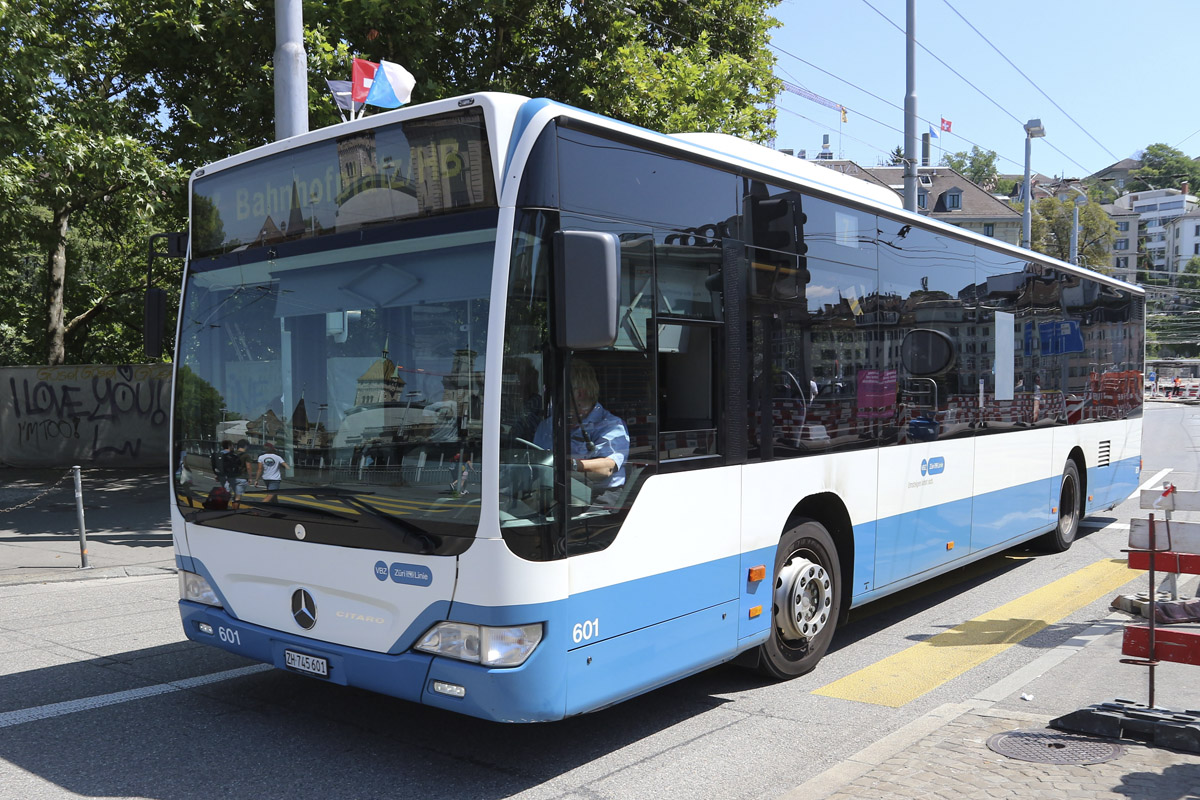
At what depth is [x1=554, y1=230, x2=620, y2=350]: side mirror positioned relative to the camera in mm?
4027

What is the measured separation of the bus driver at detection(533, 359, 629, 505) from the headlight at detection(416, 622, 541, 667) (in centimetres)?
66

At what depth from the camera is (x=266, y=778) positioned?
4457mm

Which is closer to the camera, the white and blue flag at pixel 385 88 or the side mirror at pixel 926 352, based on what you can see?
the side mirror at pixel 926 352

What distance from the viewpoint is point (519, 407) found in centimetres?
409

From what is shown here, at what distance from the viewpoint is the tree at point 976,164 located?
486ft

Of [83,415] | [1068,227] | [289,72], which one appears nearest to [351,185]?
[289,72]

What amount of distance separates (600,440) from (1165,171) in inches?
7264

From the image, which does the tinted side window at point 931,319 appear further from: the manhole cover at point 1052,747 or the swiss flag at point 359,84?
the swiss flag at point 359,84

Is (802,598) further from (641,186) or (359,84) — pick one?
(359,84)

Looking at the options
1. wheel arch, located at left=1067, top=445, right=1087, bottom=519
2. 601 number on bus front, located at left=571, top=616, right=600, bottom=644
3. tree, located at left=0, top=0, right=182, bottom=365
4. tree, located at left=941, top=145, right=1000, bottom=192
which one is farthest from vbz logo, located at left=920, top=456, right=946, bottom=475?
tree, located at left=941, top=145, right=1000, bottom=192

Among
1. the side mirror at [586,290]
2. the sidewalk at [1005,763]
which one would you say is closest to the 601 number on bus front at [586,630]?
the sidewalk at [1005,763]

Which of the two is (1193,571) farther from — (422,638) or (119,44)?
(119,44)

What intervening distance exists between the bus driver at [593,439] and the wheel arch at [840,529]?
6.96 ft

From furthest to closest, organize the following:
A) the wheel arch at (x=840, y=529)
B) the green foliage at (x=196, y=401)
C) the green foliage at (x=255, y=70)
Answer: the green foliage at (x=255, y=70), the wheel arch at (x=840, y=529), the green foliage at (x=196, y=401)
